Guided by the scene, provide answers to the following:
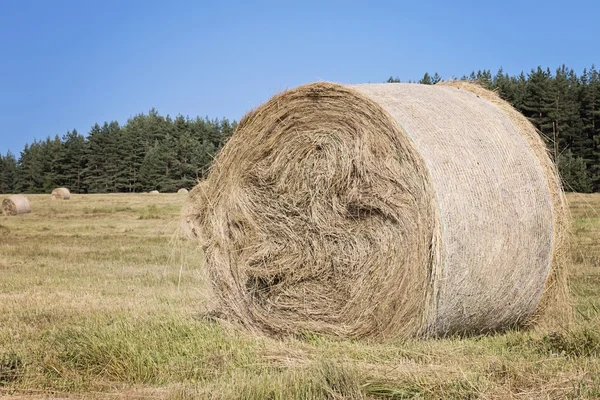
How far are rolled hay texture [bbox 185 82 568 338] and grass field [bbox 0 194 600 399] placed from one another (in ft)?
1.11

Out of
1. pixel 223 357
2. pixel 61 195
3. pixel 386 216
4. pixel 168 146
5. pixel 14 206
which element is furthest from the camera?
pixel 168 146

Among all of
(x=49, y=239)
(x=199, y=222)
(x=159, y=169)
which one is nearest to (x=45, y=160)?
(x=159, y=169)

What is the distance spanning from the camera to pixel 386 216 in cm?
641

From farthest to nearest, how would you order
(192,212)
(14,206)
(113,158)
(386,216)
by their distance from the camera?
(113,158) → (14,206) → (192,212) → (386,216)

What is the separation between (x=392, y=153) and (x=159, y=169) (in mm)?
53537

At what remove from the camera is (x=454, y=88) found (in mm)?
7742

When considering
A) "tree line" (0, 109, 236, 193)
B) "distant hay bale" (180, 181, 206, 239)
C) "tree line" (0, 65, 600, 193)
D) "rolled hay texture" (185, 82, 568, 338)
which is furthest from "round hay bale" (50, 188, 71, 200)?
"rolled hay texture" (185, 82, 568, 338)

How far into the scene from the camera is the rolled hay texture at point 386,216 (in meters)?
6.04

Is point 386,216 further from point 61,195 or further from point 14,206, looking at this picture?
point 61,195

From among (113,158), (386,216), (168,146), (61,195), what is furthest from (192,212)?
(113,158)

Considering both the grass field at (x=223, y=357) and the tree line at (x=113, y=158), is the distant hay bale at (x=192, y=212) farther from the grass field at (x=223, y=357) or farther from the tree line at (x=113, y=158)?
the tree line at (x=113, y=158)

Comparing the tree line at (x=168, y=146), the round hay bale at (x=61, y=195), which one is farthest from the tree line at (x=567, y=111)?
the round hay bale at (x=61, y=195)

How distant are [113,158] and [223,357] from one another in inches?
2577

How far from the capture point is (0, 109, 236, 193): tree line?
196ft
